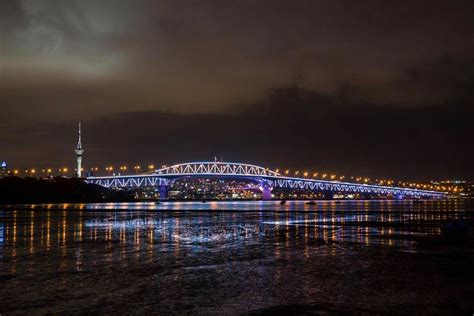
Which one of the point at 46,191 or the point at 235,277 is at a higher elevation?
the point at 46,191

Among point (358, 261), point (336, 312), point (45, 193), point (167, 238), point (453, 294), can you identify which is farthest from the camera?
point (45, 193)

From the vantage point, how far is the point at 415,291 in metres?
14.6

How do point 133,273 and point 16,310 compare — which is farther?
point 133,273

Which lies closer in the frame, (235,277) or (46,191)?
(235,277)

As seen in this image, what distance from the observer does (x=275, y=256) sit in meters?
22.3

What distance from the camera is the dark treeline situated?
141 m

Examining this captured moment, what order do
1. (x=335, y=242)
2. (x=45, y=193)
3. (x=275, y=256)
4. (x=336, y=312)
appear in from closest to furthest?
(x=336, y=312)
(x=275, y=256)
(x=335, y=242)
(x=45, y=193)

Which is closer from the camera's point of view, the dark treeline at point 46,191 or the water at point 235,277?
the water at point 235,277

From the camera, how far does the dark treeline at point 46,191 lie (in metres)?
141

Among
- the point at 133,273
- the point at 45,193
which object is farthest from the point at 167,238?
the point at 45,193

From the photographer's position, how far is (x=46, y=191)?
6093 inches

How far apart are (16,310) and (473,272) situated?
14676 mm

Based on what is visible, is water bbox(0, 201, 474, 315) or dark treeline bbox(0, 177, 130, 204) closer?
water bbox(0, 201, 474, 315)

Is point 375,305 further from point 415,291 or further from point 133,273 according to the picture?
point 133,273
